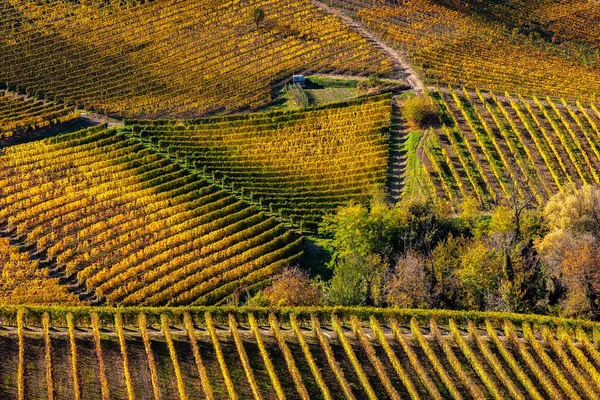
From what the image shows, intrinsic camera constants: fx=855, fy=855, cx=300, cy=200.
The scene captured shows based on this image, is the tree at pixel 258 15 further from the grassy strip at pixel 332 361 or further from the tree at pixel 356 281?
the grassy strip at pixel 332 361

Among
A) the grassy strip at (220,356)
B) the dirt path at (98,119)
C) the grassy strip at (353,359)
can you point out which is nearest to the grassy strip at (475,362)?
the grassy strip at (353,359)

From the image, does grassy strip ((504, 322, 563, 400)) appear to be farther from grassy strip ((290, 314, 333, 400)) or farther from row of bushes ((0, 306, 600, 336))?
grassy strip ((290, 314, 333, 400))

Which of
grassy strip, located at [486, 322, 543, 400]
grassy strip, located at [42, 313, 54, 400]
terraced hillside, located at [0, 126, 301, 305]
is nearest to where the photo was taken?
grassy strip, located at [42, 313, 54, 400]

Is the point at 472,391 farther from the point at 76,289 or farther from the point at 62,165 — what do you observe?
the point at 62,165

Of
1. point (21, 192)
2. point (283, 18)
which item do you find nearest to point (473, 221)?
point (21, 192)

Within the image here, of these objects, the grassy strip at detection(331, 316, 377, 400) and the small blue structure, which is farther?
the small blue structure

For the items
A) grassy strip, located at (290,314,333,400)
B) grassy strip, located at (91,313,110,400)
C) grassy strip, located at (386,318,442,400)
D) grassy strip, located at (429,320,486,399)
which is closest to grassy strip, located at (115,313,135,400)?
grassy strip, located at (91,313,110,400)
